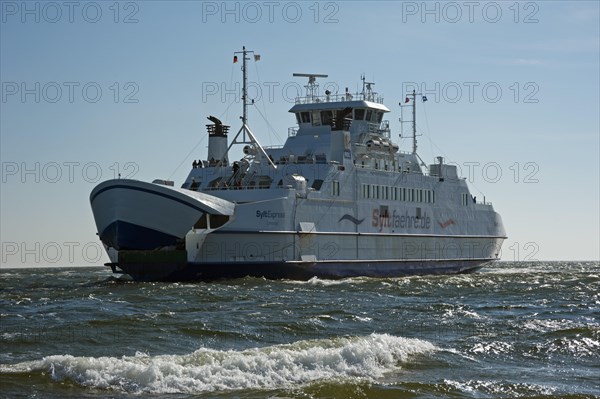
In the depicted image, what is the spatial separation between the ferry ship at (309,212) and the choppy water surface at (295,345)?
398 cm

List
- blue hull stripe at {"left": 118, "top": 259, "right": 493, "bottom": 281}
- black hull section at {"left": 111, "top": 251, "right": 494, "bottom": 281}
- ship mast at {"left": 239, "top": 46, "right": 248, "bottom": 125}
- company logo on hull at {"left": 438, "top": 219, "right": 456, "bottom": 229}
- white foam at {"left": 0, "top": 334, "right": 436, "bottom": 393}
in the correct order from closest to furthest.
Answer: white foam at {"left": 0, "top": 334, "right": 436, "bottom": 393} → black hull section at {"left": 111, "top": 251, "right": 494, "bottom": 281} → blue hull stripe at {"left": 118, "top": 259, "right": 493, "bottom": 281} → ship mast at {"left": 239, "top": 46, "right": 248, "bottom": 125} → company logo on hull at {"left": 438, "top": 219, "right": 456, "bottom": 229}

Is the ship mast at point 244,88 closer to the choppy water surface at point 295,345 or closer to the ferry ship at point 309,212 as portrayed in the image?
the ferry ship at point 309,212

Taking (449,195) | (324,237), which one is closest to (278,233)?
(324,237)

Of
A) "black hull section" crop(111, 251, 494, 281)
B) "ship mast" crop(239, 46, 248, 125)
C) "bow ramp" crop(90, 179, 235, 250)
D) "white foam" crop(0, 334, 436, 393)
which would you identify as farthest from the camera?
"ship mast" crop(239, 46, 248, 125)

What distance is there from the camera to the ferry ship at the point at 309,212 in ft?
103

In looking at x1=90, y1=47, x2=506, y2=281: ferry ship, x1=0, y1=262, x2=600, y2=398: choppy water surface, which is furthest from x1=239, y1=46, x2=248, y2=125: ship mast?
x1=0, y1=262, x2=600, y2=398: choppy water surface

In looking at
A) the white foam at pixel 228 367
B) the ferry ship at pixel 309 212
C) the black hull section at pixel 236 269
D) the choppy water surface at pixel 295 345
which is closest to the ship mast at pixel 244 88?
the ferry ship at pixel 309 212

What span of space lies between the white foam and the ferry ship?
1638 centimetres

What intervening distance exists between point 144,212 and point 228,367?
17.5 metres

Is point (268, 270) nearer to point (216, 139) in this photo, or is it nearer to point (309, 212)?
point (309, 212)

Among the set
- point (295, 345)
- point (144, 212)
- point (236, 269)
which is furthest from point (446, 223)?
point (295, 345)

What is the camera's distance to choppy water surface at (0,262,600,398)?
1311 centimetres

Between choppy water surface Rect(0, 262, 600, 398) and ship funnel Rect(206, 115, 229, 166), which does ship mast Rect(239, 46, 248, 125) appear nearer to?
ship funnel Rect(206, 115, 229, 166)

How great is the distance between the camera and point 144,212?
30844mm
